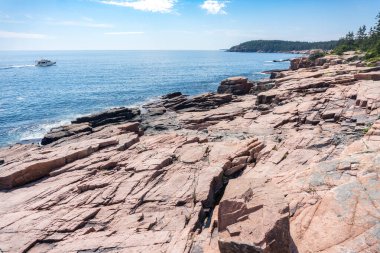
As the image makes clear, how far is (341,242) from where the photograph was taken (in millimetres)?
12539

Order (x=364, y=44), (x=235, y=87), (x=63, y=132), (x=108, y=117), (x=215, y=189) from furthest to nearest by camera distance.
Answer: (x=364, y=44) < (x=235, y=87) < (x=108, y=117) < (x=63, y=132) < (x=215, y=189)

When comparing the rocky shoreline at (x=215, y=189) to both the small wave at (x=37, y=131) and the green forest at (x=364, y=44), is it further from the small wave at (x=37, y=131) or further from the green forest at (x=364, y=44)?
the green forest at (x=364, y=44)

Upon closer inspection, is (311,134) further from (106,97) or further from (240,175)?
(106,97)

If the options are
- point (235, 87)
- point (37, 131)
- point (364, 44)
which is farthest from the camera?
point (364, 44)

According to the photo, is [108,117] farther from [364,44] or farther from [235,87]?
[364,44]

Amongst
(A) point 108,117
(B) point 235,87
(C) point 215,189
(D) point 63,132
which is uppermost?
(B) point 235,87

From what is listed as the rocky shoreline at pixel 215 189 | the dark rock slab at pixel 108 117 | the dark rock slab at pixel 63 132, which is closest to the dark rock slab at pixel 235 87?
the dark rock slab at pixel 108 117

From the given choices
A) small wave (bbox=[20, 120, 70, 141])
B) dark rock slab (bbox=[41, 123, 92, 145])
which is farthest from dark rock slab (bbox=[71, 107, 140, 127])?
small wave (bbox=[20, 120, 70, 141])

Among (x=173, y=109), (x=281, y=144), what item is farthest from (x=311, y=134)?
(x=173, y=109)

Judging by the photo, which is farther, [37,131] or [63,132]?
[37,131]

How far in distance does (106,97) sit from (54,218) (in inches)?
2635

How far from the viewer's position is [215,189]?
891 inches

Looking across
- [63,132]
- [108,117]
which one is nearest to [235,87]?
[108,117]

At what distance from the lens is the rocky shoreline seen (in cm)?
1341
